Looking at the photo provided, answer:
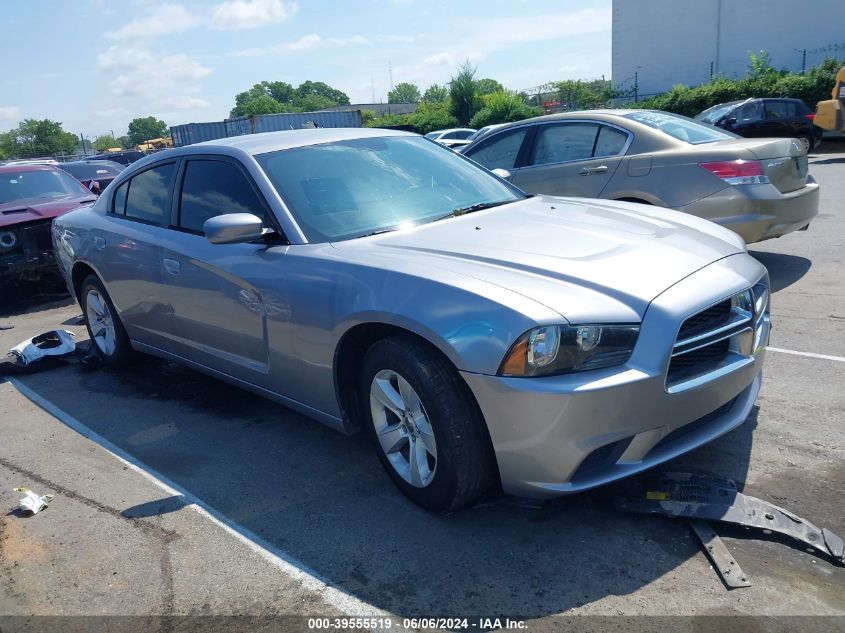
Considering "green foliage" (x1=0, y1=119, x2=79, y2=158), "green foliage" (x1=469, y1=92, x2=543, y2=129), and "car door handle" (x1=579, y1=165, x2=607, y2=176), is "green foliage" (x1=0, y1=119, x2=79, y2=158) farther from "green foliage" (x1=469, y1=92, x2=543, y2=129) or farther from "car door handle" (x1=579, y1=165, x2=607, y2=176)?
"car door handle" (x1=579, y1=165, x2=607, y2=176)

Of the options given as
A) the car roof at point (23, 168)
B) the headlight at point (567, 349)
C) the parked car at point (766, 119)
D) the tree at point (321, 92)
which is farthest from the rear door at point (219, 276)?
the tree at point (321, 92)

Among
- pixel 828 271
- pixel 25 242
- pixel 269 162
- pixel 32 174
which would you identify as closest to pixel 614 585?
pixel 269 162

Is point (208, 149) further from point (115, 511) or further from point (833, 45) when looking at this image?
point (833, 45)

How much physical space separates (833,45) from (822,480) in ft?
116

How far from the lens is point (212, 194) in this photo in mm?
4418

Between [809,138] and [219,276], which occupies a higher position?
[219,276]

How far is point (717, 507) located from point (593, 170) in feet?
14.2

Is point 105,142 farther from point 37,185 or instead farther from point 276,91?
point 37,185

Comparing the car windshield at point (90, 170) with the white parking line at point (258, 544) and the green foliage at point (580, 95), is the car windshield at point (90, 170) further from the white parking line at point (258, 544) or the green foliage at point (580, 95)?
the green foliage at point (580, 95)

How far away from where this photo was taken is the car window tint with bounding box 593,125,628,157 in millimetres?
6684

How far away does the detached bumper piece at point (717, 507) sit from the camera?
9.12 ft

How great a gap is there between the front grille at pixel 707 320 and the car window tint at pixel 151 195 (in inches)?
131

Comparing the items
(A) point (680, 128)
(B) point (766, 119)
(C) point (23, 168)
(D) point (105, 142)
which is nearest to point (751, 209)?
(A) point (680, 128)

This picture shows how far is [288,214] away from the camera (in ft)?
12.6
